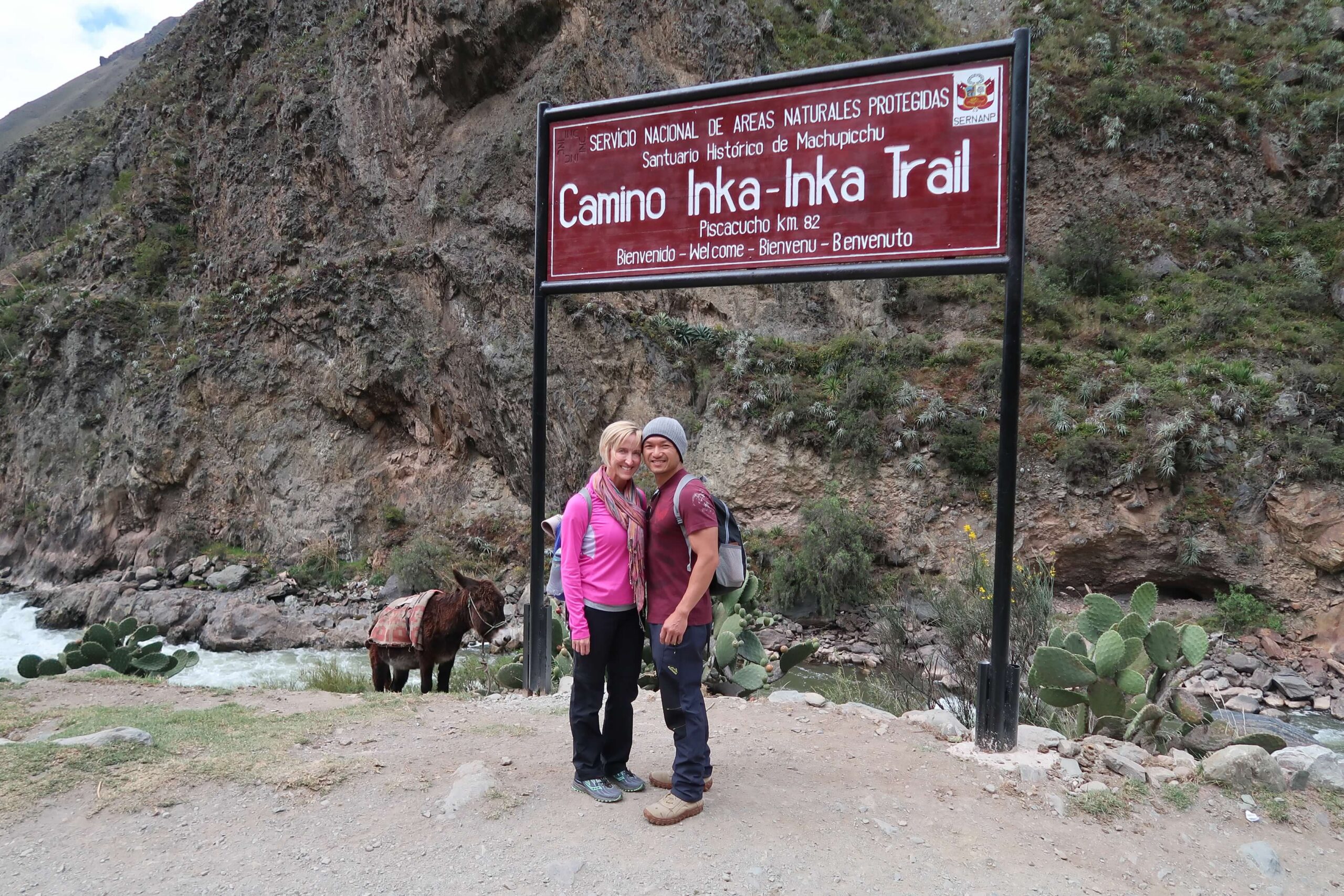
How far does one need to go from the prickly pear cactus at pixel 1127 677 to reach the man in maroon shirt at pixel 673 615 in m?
2.34

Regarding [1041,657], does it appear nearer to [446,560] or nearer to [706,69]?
[446,560]

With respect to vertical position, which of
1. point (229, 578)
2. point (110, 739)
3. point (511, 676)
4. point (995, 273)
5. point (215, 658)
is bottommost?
point (215, 658)

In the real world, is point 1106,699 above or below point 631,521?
below

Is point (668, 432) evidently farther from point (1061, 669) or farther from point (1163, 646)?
point (1163, 646)

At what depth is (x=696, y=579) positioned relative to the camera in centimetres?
322

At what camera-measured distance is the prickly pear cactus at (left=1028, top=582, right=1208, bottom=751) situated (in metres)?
4.66

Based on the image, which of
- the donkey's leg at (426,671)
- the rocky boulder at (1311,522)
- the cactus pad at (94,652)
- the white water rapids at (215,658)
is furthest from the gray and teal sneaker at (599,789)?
the rocky boulder at (1311,522)

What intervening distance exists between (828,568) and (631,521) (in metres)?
12.7

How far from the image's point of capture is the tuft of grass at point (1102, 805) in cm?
362

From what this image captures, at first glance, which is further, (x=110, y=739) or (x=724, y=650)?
(x=724, y=650)

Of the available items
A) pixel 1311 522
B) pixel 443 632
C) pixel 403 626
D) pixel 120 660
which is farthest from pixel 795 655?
pixel 1311 522

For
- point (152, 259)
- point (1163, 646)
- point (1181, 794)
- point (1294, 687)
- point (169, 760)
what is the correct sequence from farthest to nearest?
point (152, 259) < point (1294, 687) < point (1163, 646) < point (169, 760) < point (1181, 794)

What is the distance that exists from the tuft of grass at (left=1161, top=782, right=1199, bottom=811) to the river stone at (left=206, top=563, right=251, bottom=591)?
20539mm

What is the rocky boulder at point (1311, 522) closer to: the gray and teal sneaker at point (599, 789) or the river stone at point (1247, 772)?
the river stone at point (1247, 772)
